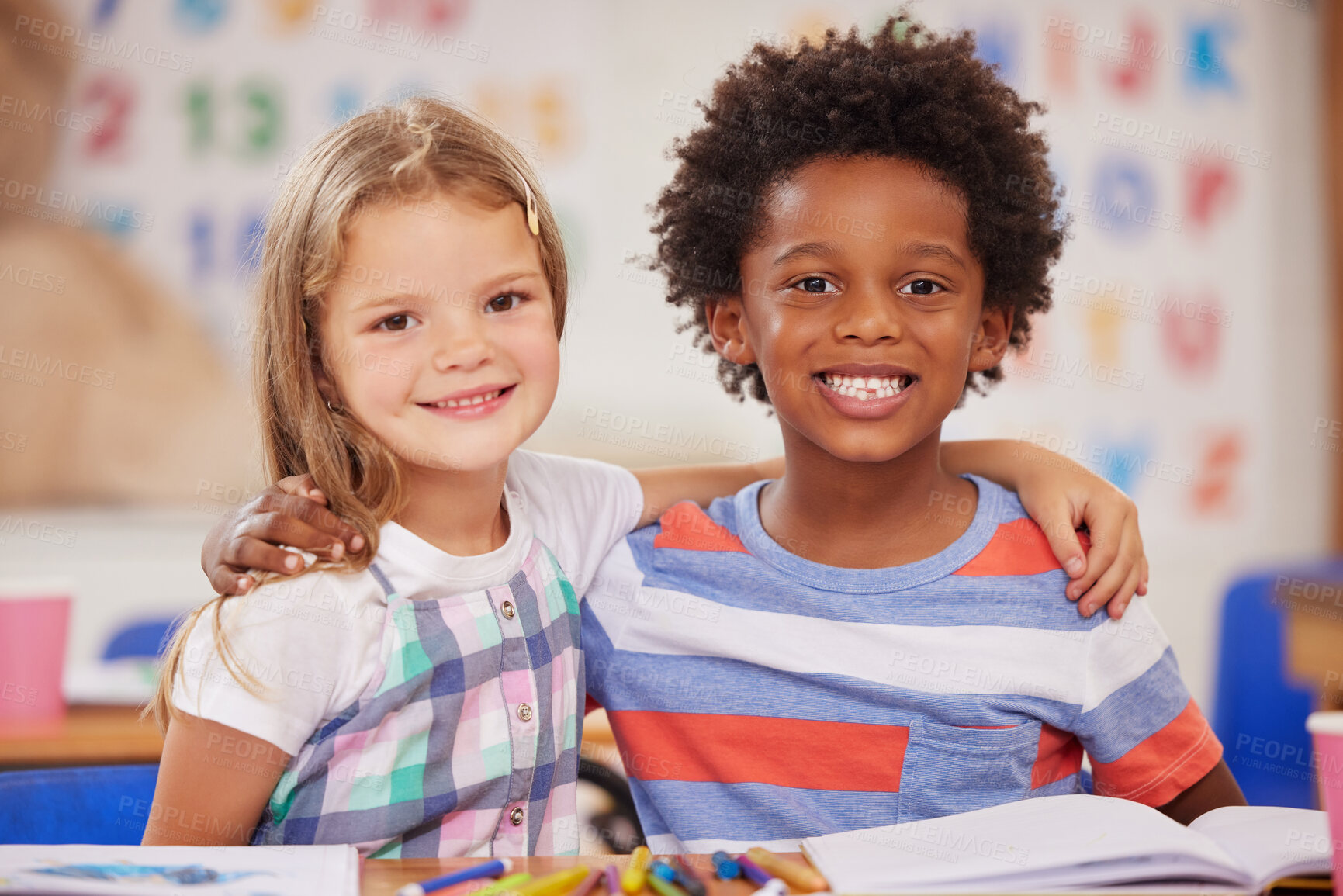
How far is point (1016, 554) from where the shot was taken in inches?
45.9

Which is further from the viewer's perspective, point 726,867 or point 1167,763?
point 1167,763

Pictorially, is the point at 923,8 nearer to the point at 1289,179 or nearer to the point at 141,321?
the point at 1289,179

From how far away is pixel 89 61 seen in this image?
2.92 meters

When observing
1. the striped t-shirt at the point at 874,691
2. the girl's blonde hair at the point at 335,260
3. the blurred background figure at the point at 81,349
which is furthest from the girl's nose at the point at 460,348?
the blurred background figure at the point at 81,349

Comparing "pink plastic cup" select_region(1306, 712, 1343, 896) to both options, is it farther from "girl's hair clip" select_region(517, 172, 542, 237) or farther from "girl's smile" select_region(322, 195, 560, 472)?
"girl's hair clip" select_region(517, 172, 542, 237)

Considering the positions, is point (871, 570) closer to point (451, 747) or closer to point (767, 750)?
point (767, 750)

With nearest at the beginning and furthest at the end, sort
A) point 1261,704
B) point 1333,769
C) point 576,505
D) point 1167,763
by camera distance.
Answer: point 1333,769 → point 1167,763 → point 576,505 → point 1261,704

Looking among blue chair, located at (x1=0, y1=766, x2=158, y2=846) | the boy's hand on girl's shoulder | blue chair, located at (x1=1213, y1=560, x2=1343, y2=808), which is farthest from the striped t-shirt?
blue chair, located at (x1=1213, y1=560, x2=1343, y2=808)

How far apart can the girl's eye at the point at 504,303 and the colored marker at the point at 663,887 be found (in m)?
0.52

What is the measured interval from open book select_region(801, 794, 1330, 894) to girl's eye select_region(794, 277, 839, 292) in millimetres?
533

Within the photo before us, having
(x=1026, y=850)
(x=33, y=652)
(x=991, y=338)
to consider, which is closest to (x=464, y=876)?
(x=1026, y=850)

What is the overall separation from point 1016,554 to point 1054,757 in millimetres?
205

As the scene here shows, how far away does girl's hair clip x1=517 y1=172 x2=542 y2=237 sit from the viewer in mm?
1084

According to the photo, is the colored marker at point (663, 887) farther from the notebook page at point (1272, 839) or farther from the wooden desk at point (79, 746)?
the wooden desk at point (79, 746)
